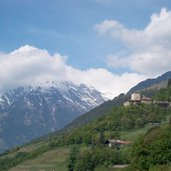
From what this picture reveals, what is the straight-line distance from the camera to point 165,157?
127000mm

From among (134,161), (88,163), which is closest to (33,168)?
(88,163)

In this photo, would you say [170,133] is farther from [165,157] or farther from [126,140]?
[126,140]

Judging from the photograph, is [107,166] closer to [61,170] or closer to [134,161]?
[61,170]

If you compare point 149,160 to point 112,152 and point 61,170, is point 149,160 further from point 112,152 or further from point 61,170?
point 61,170

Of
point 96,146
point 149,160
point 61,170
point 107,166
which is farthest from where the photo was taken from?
point 96,146

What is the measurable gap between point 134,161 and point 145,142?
564 cm

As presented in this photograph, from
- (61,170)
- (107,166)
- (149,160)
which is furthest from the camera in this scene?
(61,170)

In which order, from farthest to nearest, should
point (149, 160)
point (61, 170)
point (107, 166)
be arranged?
point (61, 170), point (107, 166), point (149, 160)

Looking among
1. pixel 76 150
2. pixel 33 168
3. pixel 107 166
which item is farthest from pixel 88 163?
pixel 33 168

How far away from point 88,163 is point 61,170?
15.3m

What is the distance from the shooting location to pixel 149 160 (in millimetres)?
126625

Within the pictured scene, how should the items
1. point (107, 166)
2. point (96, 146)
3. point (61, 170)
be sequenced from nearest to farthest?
point (107, 166), point (61, 170), point (96, 146)

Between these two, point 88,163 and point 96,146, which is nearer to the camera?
point 88,163

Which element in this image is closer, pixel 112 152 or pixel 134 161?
pixel 134 161
